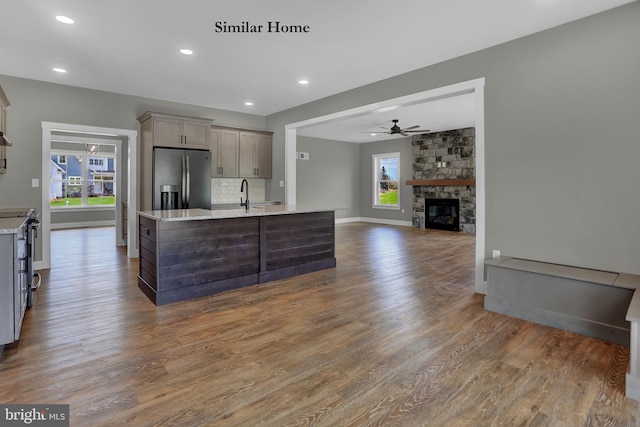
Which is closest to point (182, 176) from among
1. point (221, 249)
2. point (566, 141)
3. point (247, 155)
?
point (247, 155)

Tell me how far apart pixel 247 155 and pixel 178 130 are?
1454 millimetres

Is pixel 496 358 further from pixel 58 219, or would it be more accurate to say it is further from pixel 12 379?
pixel 58 219

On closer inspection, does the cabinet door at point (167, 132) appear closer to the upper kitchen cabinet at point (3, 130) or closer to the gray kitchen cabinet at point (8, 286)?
the upper kitchen cabinet at point (3, 130)

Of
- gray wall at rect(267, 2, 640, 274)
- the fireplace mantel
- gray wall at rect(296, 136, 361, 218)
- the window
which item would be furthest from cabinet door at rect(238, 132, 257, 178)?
the window

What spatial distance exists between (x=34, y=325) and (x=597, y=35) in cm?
537

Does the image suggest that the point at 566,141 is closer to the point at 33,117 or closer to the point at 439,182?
the point at 439,182

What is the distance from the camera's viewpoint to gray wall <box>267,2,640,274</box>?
283cm

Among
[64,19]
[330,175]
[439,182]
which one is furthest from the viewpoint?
[330,175]

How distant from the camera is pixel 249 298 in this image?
353 centimetres

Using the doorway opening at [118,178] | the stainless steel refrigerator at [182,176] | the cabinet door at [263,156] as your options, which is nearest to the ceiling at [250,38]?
the doorway opening at [118,178]

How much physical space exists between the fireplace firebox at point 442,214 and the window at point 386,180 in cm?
112

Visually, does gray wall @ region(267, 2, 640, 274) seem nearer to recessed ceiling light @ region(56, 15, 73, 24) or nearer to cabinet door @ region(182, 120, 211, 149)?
recessed ceiling light @ region(56, 15, 73, 24)

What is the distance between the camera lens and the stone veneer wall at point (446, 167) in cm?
870

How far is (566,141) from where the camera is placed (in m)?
3.12
